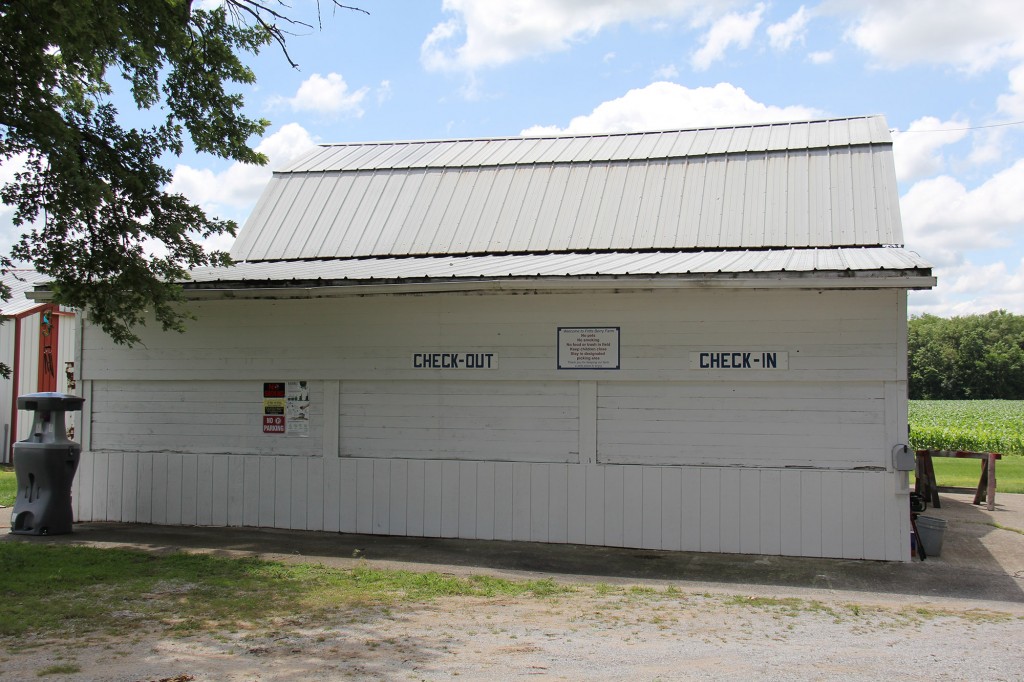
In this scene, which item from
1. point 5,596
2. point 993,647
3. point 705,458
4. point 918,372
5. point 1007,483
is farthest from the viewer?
point 918,372

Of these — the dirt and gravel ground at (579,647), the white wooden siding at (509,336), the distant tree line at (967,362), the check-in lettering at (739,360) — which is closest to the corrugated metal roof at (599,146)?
the white wooden siding at (509,336)

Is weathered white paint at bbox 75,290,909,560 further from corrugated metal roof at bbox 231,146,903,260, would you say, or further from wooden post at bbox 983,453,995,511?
wooden post at bbox 983,453,995,511

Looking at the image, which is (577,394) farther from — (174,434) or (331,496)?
(174,434)

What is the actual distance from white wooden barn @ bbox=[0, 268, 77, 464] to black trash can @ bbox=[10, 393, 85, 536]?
9.47 metres

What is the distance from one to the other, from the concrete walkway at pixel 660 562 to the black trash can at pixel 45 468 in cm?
25

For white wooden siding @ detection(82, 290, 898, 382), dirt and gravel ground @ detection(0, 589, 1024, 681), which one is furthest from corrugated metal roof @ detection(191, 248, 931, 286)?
dirt and gravel ground @ detection(0, 589, 1024, 681)

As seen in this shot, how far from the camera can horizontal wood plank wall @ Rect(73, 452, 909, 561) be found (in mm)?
9969

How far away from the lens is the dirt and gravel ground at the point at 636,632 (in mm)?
5809

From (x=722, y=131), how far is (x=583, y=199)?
3.22 meters

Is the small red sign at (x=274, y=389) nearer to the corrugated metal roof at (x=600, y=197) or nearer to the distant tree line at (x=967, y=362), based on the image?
the corrugated metal roof at (x=600, y=197)

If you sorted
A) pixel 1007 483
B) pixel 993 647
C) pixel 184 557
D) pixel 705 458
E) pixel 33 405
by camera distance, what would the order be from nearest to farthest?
pixel 993 647, pixel 184 557, pixel 705 458, pixel 33 405, pixel 1007 483

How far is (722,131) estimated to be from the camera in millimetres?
15062

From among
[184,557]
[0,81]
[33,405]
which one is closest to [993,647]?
[184,557]

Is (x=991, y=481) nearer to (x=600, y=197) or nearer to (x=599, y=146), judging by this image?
(x=600, y=197)
